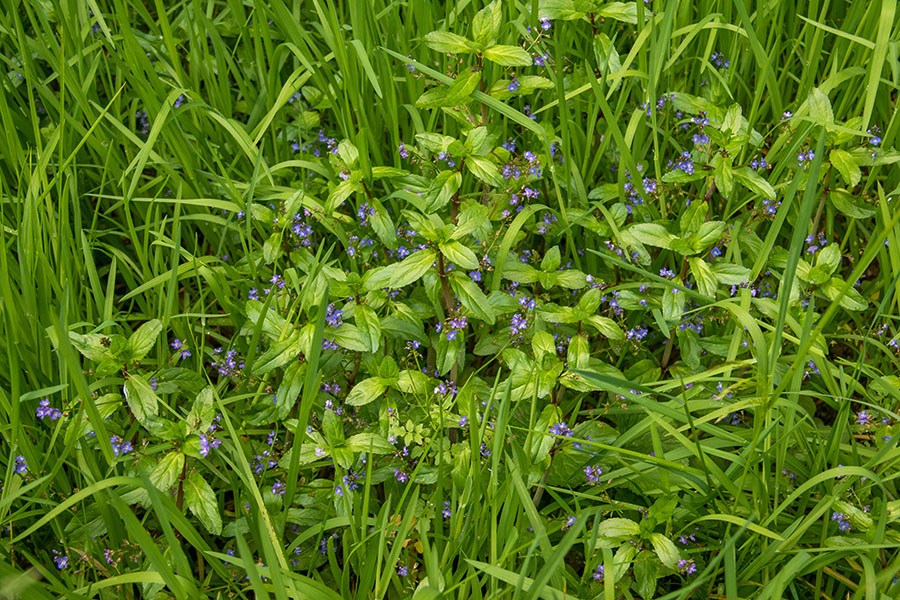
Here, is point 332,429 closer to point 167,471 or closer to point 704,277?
point 167,471

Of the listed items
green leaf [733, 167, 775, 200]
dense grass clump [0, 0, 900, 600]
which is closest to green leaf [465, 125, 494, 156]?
dense grass clump [0, 0, 900, 600]

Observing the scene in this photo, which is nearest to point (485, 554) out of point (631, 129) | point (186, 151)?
point (631, 129)

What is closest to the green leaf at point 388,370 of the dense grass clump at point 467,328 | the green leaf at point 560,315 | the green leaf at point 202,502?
the dense grass clump at point 467,328

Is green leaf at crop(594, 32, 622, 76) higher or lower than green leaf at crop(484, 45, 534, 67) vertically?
lower

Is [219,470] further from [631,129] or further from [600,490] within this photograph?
[631,129]

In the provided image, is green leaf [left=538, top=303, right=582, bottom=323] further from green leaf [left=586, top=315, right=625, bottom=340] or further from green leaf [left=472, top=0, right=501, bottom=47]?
green leaf [left=472, top=0, right=501, bottom=47]

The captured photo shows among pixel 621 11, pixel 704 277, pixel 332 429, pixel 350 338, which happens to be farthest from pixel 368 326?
pixel 621 11
